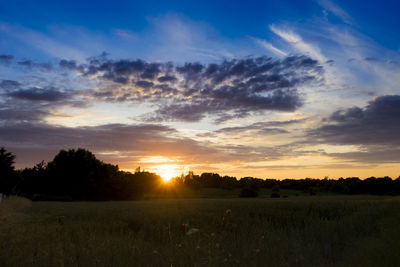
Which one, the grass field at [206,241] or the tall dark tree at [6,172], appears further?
the tall dark tree at [6,172]

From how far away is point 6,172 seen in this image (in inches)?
2459

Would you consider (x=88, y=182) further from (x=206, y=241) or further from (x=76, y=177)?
(x=206, y=241)

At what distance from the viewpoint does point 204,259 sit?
8.45m

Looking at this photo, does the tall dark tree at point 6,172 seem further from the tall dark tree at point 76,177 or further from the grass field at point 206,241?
the grass field at point 206,241

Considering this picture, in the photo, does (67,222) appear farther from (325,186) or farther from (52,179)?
(52,179)

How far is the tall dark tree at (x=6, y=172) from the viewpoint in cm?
5616

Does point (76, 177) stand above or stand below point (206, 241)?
above

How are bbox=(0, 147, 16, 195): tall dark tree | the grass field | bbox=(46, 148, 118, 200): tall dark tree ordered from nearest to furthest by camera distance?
1. the grass field
2. bbox=(0, 147, 16, 195): tall dark tree
3. bbox=(46, 148, 118, 200): tall dark tree

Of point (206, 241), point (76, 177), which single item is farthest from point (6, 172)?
point (206, 241)

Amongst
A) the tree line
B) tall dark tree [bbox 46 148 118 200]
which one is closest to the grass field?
the tree line

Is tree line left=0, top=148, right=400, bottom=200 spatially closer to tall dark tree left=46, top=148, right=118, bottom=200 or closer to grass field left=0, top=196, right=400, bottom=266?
tall dark tree left=46, top=148, right=118, bottom=200

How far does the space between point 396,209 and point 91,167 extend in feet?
210

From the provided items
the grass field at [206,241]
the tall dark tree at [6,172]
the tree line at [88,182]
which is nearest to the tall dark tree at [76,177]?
the tree line at [88,182]

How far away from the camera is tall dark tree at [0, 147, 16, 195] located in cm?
5616
